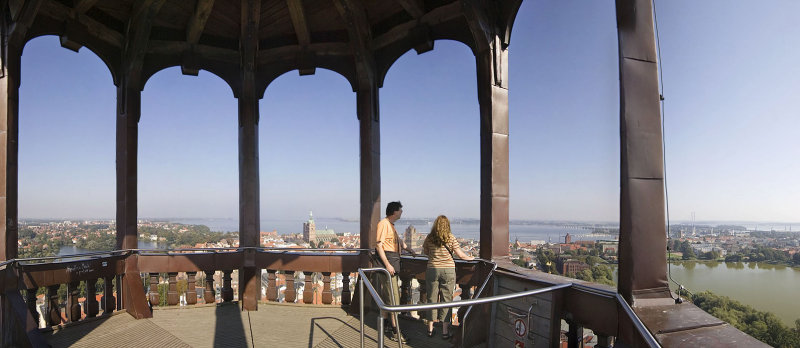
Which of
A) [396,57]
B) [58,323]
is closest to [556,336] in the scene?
[396,57]

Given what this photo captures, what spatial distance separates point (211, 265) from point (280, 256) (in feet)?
3.66

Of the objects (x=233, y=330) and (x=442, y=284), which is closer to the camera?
(x=442, y=284)

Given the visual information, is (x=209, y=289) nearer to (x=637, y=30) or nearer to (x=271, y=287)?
(x=271, y=287)

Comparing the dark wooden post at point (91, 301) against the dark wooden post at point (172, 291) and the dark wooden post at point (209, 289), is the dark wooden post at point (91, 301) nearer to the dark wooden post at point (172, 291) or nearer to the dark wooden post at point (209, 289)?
the dark wooden post at point (172, 291)

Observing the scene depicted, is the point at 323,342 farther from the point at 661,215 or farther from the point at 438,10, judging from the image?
the point at 438,10

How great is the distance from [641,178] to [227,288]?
6224 millimetres

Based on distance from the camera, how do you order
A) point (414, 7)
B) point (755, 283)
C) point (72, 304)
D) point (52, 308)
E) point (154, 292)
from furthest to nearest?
point (755, 283)
point (154, 292)
point (414, 7)
point (72, 304)
point (52, 308)

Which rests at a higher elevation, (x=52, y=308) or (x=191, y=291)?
(x=52, y=308)

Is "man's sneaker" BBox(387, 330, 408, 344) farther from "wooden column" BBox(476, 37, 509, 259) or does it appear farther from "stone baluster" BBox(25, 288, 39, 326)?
"stone baluster" BBox(25, 288, 39, 326)

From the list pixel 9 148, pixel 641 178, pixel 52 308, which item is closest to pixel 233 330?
pixel 52 308

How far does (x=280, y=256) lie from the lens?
20.9 feet

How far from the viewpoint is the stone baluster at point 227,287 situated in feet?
21.3

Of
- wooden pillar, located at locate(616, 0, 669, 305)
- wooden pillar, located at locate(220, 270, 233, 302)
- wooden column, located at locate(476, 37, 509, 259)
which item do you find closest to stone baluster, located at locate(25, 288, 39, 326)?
wooden pillar, located at locate(220, 270, 233, 302)

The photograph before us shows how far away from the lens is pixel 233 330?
5281 mm
